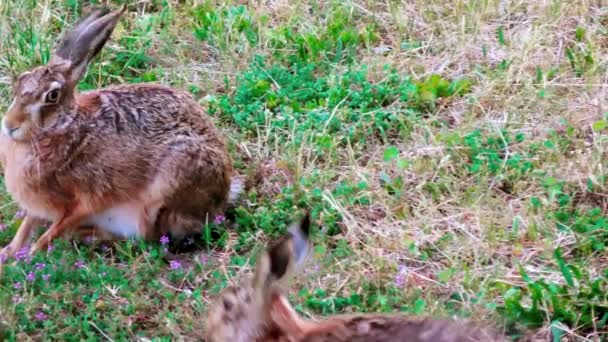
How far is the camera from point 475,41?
22.6ft

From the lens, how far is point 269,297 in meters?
3.99

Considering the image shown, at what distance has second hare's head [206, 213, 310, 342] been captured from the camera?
13.1ft

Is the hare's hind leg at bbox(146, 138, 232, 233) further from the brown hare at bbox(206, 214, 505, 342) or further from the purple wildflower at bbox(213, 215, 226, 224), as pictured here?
the brown hare at bbox(206, 214, 505, 342)

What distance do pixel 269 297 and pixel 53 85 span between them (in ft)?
6.48

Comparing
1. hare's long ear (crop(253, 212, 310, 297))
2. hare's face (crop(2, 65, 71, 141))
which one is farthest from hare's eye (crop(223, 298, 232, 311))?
hare's face (crop(2, 65, 71, 141))

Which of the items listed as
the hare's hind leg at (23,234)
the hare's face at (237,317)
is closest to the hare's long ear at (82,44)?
the hare's hind leg at (23,234)

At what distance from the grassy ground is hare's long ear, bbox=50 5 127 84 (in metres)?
0.82

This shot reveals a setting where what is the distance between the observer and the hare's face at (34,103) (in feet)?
17.7

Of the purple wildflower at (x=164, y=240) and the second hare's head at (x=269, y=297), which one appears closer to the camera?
the second hare's head at (x=269, y=297)

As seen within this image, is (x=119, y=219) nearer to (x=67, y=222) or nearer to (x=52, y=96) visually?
(x=67, y=222)

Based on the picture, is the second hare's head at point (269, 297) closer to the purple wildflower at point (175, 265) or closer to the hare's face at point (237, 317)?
the hare's face at point (237, 317)

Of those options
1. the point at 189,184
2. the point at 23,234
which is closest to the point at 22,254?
the point at 23,234

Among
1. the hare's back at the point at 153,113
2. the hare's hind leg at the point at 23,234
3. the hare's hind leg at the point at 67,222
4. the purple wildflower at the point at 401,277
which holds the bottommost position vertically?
the hare's hind leg at the point at 23,234

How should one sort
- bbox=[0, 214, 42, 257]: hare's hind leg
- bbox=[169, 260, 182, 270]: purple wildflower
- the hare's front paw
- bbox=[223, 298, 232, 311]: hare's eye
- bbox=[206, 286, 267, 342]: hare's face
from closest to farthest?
bbox=[206, 286, 267, 342]: hare's face
bbox=[223, 298, 232, 311]: hare's eye
bbox=[169, 260, 182, 270]: purple wildflower
the hare's front paw
bbox=[0, 214, 42, 257]: hare's hind leg
